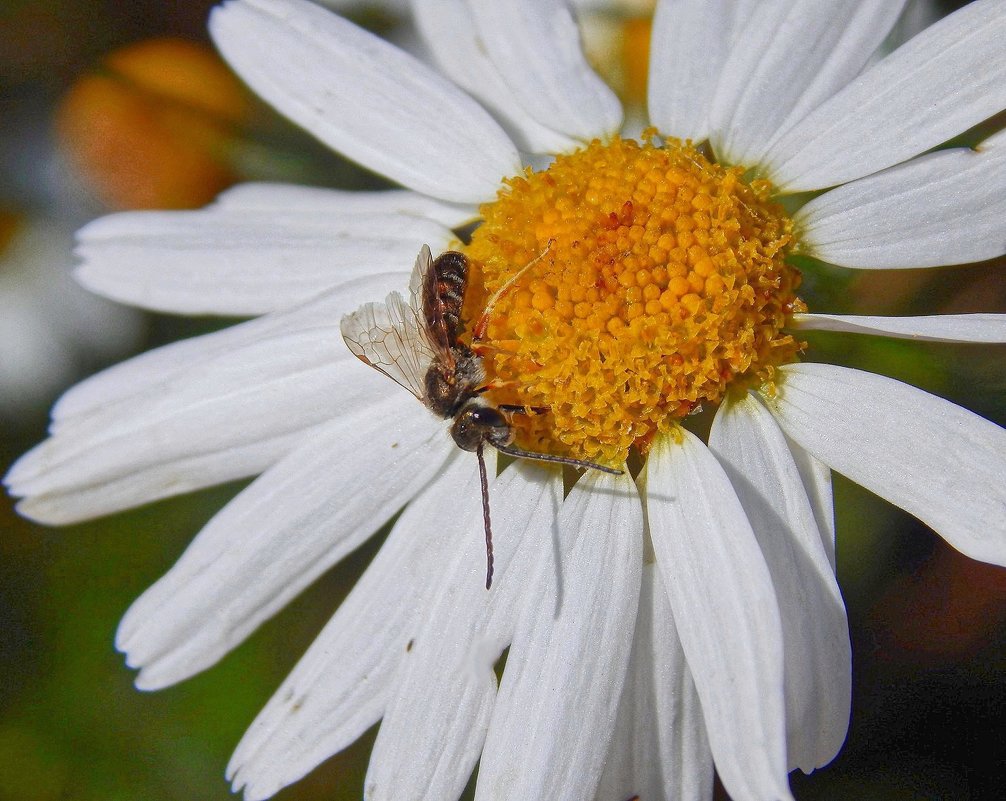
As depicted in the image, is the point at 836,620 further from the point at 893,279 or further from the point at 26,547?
the point at 26,547

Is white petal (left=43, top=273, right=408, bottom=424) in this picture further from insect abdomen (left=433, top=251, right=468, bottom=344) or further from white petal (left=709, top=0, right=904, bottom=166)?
white petal (left=709, top=0, right=904, bottom=166)

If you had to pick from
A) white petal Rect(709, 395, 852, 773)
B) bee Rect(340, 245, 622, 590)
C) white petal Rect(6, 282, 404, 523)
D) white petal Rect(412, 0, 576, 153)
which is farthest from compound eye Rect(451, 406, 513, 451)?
white petal Rect(412, 0, 576, 153)

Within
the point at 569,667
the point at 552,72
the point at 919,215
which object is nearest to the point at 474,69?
the point at 552,72

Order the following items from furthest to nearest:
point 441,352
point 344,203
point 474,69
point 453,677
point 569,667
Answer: point 344,203
point 474,69
point 441,352
point 453,677
point 569,667

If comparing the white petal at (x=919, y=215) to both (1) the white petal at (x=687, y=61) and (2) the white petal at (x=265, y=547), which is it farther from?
(2) the white petal at (x=265, y=547)

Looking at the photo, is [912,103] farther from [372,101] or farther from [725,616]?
[372,101]

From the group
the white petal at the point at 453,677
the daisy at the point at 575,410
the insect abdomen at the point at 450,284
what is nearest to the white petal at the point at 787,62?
the daisy at the point at 575,410
